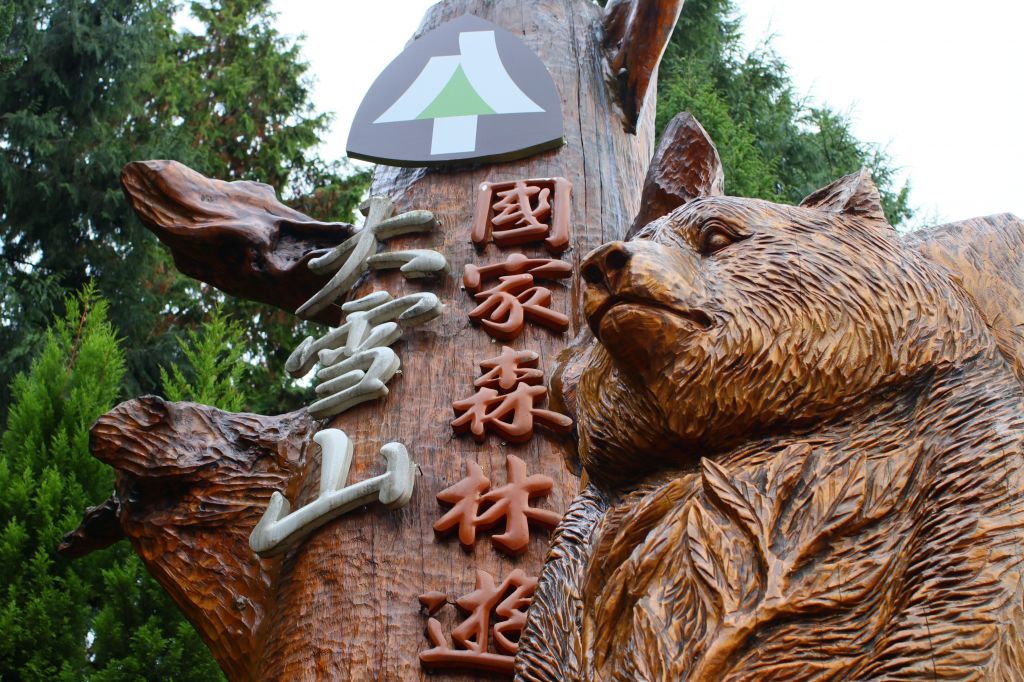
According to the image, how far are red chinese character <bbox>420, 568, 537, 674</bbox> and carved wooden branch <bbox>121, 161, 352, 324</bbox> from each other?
1325 mm

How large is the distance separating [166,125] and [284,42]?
7.05 feet

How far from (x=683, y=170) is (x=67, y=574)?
3.27 m

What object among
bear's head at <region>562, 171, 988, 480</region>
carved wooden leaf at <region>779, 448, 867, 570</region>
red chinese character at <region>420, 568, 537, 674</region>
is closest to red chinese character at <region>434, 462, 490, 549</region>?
red chinese character at <region>420, 568, 537, 674</region>

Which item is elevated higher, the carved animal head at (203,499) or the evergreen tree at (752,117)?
the evergreen tree at (752,117)

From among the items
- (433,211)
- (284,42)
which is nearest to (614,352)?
(433,211)

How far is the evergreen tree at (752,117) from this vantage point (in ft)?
21.0

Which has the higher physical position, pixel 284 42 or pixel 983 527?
pixel 284 42

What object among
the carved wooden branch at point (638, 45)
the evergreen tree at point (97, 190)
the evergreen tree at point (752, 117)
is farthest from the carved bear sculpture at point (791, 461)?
the evergreen tree at point (97, 190)

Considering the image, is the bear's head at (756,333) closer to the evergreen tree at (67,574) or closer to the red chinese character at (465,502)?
the red chinese character at (465,502)

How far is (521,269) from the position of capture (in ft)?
11.0

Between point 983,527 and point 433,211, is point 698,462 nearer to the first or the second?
point 983,527

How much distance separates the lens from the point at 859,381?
154 centimetres

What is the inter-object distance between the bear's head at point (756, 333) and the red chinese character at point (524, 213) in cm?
174

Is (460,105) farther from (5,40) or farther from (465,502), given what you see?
(5,40)
